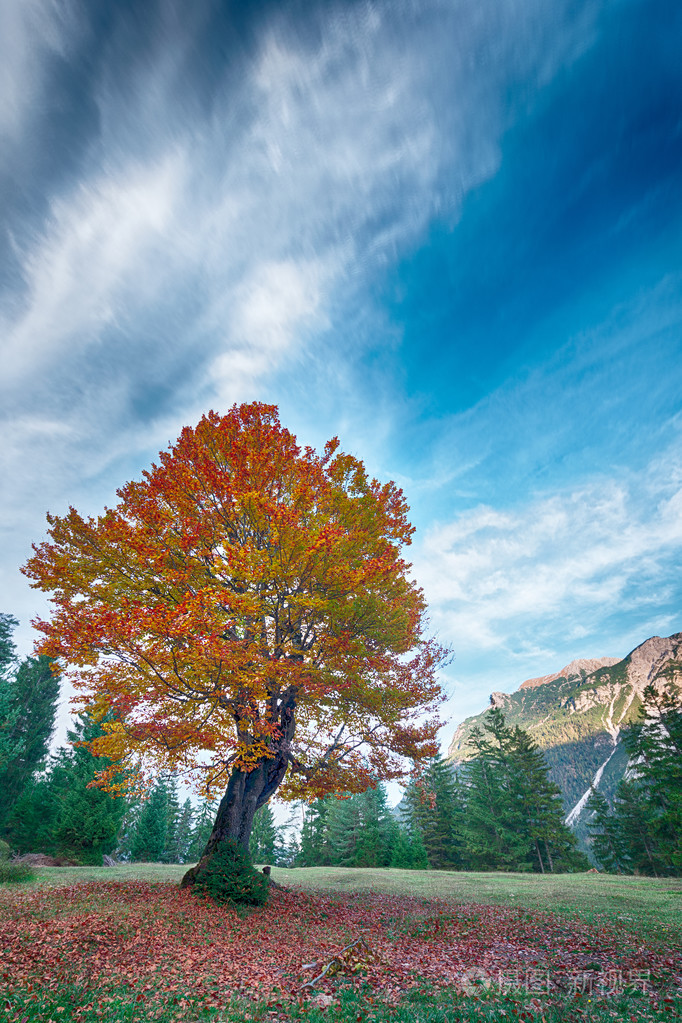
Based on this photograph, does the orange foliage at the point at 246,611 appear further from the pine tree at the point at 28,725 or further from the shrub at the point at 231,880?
the pine tree at the point at 28,725

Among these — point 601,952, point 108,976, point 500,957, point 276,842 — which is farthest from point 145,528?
point 276,842

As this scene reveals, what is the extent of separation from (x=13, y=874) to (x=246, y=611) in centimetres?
1129

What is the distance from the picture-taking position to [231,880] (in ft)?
33.1

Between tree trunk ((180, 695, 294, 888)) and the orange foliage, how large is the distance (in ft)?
1.19

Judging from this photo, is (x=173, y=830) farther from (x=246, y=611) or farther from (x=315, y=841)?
(x=246, y=611)

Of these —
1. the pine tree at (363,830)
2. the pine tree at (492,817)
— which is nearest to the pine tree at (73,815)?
the pine tree at (363,830)

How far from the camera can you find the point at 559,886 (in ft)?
51.3

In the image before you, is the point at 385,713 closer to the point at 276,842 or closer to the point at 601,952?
the point at 601,952

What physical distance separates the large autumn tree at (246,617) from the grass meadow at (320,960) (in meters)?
2.62

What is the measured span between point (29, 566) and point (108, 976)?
750 centimetres

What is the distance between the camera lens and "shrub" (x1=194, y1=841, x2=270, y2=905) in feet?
32.9

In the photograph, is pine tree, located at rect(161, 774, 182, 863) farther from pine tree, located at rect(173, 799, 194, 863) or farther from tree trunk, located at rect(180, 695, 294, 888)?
tree trunk, located at rect(180, 695, 294, 888)

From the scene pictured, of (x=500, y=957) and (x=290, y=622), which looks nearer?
(x=500, y=957)

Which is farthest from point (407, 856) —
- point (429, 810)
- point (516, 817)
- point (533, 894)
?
point (533, 894)
